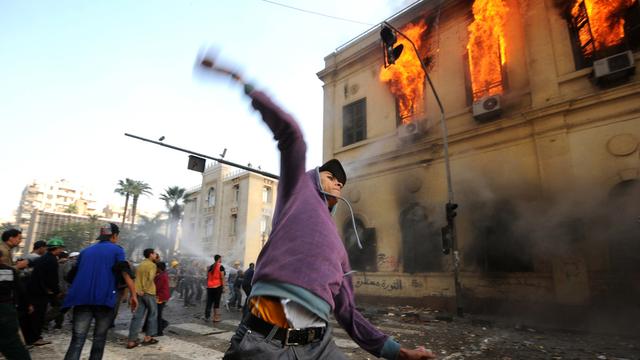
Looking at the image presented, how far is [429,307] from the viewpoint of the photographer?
12.0 meters

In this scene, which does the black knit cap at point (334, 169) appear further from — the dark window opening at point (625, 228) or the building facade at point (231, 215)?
the building facade at point (231, 215)

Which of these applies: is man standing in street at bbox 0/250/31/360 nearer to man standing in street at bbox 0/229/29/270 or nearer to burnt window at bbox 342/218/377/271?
man standing in street at bbox 0/229/29/270

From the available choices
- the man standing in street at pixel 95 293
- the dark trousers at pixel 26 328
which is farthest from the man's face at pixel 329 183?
the dark trousers at pixel 26 328

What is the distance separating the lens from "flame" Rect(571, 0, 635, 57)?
998cm

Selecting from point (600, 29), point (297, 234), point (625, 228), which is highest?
point (600, 29)

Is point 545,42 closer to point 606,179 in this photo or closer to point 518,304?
point 606,179

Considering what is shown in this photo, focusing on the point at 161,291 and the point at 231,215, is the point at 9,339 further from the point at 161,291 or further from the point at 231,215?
the point at 231,215

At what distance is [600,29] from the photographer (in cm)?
1021

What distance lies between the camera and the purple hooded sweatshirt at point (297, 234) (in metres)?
1.50

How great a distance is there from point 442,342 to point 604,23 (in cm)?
1073

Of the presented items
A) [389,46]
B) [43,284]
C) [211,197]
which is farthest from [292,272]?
→ [211,197]

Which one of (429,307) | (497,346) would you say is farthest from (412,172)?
(497,346)

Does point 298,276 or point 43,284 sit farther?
point 43,284

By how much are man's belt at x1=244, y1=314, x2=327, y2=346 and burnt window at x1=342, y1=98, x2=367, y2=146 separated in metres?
A: 15.1
